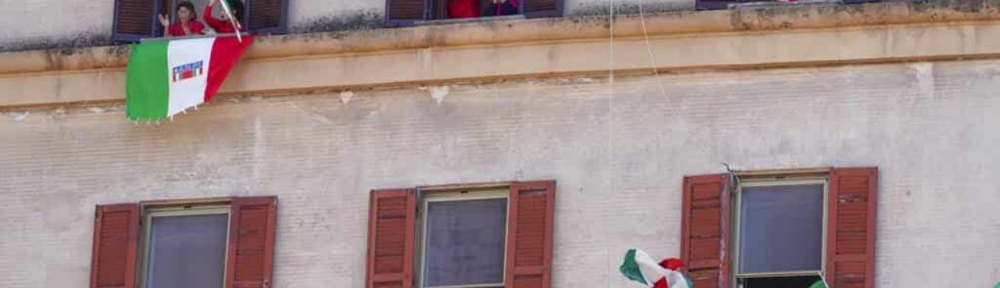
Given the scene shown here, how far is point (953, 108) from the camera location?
3928cm

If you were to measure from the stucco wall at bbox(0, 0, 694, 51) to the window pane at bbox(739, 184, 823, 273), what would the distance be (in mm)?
3717

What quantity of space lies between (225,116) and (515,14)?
101 inches

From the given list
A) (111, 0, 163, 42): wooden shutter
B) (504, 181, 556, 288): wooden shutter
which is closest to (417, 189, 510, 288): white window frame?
(504, 181, 556, 288): wooden shutter

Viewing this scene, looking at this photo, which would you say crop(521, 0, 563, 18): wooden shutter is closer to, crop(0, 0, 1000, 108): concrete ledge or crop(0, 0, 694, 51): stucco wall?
crop(0, 0, 1000, 108): concrete ledge

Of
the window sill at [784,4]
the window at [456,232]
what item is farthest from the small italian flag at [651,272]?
the window sill at [784,4]

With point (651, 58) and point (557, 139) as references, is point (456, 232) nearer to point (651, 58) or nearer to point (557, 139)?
point (557, 139)

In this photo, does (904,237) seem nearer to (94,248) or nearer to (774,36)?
(774,36)

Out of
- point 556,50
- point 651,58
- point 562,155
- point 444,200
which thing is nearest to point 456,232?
point 444,200

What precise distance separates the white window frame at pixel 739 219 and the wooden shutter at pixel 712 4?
1.45 meters

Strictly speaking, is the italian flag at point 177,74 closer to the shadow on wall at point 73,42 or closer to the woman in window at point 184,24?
the woman in window at point 184,24

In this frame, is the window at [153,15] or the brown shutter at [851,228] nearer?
the brown shutter at [851,228]

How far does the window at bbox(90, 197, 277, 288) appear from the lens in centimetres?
4084

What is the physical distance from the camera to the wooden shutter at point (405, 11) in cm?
4112

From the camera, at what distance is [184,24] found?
4181 cm
